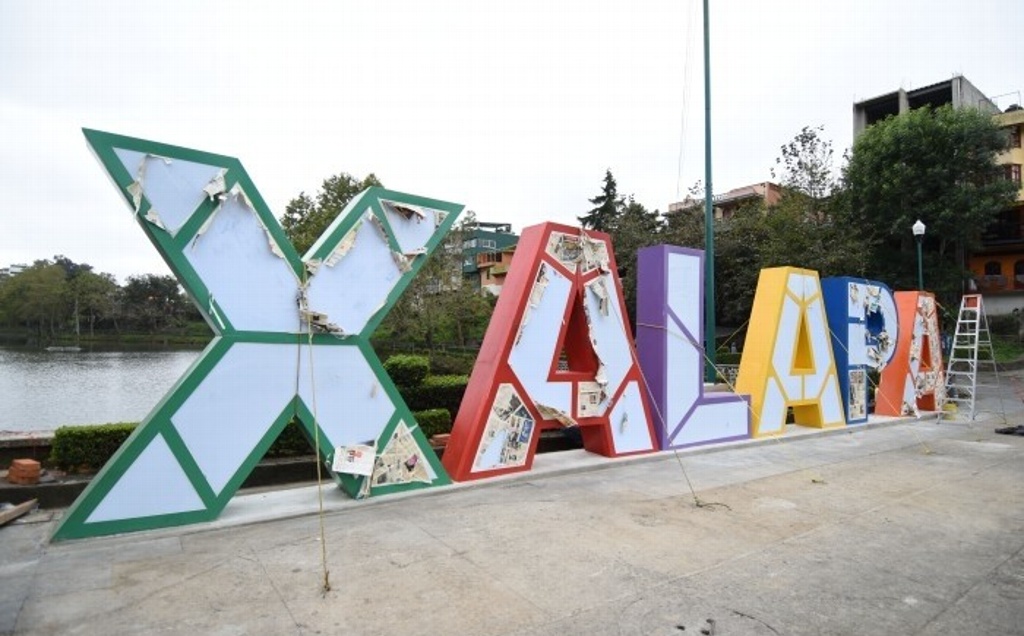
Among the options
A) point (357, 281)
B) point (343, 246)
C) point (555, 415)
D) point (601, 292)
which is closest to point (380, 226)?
point (343, 246)

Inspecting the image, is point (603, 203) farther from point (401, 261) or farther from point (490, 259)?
point (401, 261)

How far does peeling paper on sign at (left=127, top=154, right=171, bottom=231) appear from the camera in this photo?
513 cm

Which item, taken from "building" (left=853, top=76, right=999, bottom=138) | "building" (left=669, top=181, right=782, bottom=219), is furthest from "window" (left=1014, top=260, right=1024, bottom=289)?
"building" (left=669, top=181, right=782, bottom=219)

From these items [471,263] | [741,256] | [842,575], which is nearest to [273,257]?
[842,575]

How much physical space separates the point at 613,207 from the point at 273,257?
3655cm

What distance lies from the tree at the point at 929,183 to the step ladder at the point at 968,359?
4.50 metres

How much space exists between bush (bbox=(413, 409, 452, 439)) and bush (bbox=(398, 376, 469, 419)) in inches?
11.1

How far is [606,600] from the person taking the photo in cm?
400

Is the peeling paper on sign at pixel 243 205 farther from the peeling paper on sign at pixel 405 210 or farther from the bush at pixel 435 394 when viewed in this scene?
the bush at pixel 435 394

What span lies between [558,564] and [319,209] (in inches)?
908

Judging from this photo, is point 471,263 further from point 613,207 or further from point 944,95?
point 944,95

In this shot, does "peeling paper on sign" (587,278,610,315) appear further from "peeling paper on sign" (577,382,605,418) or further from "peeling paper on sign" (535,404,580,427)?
"peeling paper on sign" (535,404,580,427)

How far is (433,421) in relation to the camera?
9.73m

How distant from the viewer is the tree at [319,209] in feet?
80.4
